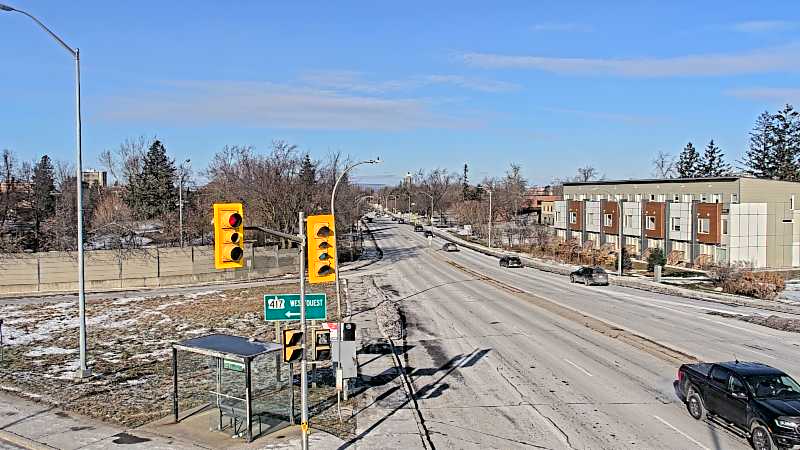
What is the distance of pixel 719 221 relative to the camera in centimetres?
5822

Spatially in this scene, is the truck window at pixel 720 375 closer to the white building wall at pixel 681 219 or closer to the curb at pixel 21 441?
the curb at pixel 21 441

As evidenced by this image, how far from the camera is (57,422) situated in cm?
1572

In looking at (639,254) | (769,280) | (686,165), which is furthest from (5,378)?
(686,165)

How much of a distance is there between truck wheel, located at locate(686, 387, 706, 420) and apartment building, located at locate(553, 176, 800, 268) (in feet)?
122

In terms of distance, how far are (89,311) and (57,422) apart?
21093 millimetres

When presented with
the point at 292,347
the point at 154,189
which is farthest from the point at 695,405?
the point at 154,189

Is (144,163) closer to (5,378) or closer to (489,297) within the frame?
(489,297)

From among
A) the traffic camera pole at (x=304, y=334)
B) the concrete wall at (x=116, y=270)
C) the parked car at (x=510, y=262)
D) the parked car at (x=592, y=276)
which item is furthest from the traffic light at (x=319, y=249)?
the parked car at (x=510, y=262)

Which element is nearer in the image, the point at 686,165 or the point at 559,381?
the point at 559,381

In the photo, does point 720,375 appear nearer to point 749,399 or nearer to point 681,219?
point 749,399

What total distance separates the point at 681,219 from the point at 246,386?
57.1 metres

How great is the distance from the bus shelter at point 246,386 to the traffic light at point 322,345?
3.35ft

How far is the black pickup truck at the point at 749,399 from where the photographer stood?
13.1 m

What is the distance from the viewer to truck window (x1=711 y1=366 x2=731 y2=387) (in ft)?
49.3
